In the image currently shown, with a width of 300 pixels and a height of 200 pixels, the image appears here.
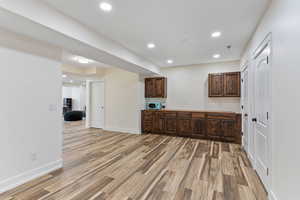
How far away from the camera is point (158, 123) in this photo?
17.5 feet

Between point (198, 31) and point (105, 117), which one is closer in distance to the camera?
point (198, 31)

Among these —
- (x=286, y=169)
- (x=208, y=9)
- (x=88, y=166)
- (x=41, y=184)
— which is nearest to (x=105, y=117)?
(x=88, y=166)

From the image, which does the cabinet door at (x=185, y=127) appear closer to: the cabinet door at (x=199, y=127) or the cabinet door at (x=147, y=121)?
the cabinet door at (x=199, y=127)

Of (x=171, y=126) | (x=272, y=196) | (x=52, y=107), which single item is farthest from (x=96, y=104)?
(x=272, y=196)

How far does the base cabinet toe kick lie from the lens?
4242 millimetres

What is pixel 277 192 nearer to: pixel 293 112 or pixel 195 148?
→ pixel 293 112

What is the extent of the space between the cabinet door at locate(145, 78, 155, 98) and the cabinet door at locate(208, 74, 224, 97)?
7.12ft

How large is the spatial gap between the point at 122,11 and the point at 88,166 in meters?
2.92

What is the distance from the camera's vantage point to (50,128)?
2.62 meters

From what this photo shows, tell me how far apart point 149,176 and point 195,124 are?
9.34 feet

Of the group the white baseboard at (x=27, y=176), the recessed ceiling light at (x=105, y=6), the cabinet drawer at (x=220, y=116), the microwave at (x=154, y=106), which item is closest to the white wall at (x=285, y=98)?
the recessed ceiling light at (x=105, y=6)

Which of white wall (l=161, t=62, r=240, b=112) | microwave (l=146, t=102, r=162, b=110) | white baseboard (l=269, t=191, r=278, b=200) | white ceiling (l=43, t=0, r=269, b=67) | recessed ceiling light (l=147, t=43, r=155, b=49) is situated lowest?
white baseboard (l=269, t=191, r=278, b=200)

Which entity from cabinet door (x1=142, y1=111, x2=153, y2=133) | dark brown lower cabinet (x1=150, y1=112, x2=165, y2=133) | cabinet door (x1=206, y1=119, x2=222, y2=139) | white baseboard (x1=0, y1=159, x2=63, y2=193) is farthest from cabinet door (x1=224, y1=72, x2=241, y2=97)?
white baseboard (x1=0, y1=159, x2=63, y2=193)

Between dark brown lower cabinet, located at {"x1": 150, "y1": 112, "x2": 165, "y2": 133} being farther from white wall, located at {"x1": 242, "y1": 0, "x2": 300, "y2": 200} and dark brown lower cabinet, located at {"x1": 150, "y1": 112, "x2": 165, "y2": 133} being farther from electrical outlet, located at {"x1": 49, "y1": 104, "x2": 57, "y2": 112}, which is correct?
white wall, located at {"x1": 242, "y1": 0, "x2": 300, "y2": 200}
